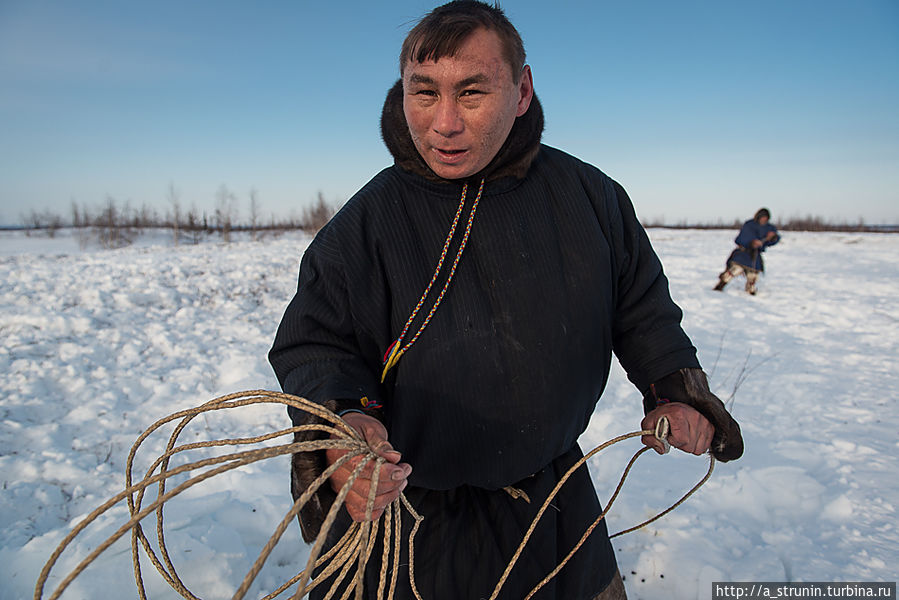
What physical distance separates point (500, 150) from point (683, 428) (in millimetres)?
847

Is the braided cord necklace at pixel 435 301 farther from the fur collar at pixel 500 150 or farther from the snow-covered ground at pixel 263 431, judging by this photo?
the snow-covered ground at pixel 263 431

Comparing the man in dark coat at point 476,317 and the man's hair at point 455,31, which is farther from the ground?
the man's hair at point 455,31

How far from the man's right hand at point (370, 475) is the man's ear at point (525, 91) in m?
0.85

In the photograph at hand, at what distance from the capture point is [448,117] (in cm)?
112

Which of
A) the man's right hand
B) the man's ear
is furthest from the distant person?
the man's right hand

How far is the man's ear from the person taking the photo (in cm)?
126

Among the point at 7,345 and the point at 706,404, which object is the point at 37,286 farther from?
the point at 706,404

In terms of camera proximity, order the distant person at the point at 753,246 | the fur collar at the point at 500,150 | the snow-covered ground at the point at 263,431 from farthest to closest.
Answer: the distant person at the point at 753,246
the snow-covered ground at the point at 263,431
the fur collar at the point at 500,150

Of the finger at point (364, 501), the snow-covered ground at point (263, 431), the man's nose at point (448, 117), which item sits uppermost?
the man's nose at point (448, 117)

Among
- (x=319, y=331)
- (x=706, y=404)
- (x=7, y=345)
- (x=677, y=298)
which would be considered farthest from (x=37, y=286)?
(x=677, y=298)

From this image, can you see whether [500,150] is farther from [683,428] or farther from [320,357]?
[683,428]

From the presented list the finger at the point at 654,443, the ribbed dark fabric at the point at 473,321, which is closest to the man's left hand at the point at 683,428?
the finger at the point at 654,443

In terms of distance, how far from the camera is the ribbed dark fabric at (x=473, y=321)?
3.76 ft

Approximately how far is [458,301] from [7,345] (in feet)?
17.9
